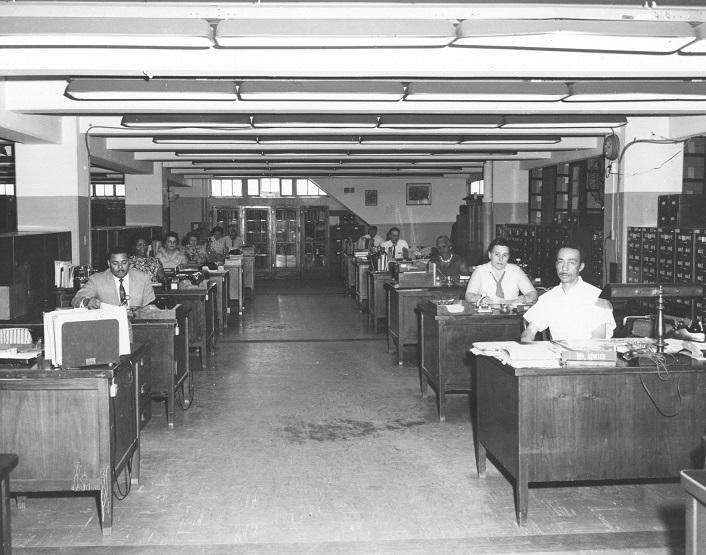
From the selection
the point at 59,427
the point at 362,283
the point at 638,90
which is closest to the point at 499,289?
the point at 638,90

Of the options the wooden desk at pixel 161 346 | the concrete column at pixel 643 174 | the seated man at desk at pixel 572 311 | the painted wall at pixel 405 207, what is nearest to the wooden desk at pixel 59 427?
the wooden desk at pixel 161 346

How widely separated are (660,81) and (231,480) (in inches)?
181

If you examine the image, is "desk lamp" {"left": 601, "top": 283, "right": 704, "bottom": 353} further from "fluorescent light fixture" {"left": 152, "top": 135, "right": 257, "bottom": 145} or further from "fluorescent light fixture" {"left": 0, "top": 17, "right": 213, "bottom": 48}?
"fluorescent light fixture" {"left": 152, "top": 135, "right": 257, "bottom": 145}

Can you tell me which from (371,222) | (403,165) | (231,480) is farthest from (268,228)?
(231,480)

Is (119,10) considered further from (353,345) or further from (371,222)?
(371,222)

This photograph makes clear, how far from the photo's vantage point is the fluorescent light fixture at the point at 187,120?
7543mm

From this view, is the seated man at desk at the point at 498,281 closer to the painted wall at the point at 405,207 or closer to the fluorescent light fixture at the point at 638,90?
the fluorescent light fixture at the point at 638,90

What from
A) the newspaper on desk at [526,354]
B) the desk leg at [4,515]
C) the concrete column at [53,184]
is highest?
the concrete column at [53,184]

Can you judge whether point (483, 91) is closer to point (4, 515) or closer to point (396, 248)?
point (4, 515)

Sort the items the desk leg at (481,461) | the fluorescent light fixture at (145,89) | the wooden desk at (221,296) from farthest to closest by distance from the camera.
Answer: the wooden desk at (221,296) < the fluorescent light fixture at (145,89) < the desk leg at (481,461)

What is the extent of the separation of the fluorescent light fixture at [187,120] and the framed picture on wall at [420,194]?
42.2 ft

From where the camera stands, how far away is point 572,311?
488 centimetres

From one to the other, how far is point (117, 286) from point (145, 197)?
8.63 meters

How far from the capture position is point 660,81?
6.17 metres
